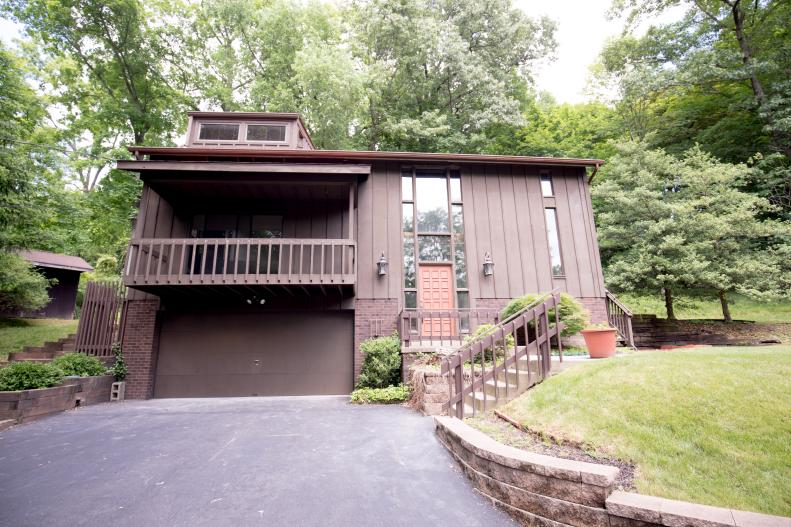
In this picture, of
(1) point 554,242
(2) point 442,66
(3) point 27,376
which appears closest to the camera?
(3) point 27,376

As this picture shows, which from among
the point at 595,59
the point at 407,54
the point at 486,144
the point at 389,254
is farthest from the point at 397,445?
the point at 595,59

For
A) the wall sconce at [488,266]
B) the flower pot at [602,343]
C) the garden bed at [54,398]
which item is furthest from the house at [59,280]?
the flower pot at [602,343]

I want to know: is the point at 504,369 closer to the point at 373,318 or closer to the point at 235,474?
the point at 235,474

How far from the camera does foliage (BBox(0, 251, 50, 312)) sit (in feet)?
36.6

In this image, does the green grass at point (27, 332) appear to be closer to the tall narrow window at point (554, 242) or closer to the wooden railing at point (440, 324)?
the wooden railing at point (440, 324)

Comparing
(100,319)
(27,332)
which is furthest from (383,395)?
(27,332)

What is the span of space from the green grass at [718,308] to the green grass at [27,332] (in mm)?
20604

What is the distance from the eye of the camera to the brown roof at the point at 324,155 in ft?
31.3

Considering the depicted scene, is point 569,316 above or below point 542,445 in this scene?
above

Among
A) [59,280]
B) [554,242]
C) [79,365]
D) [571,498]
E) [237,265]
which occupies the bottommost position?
[571,498]

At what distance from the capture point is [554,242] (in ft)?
34.9

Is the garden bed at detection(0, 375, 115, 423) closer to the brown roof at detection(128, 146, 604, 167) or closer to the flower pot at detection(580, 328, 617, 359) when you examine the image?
the brown roof at detection(128, 146, 604, 167)

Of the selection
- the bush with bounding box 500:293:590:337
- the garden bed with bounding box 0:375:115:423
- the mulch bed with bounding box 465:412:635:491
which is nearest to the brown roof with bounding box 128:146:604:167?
the bush with bounding box 500:293:590:337

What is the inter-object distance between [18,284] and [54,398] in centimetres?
774
